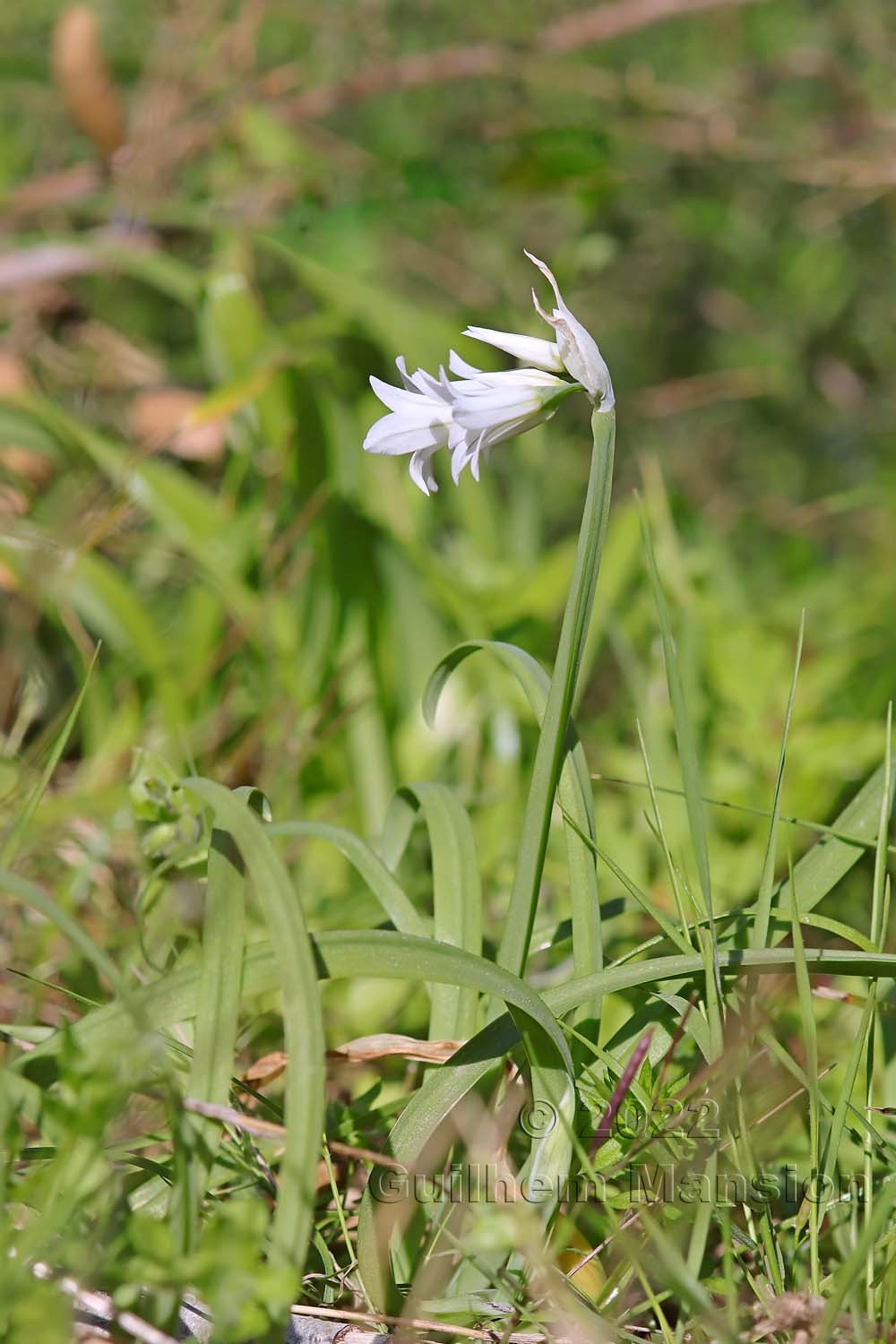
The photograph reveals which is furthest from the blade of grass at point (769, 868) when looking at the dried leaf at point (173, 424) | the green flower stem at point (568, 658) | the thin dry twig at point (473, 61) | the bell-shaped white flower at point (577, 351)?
the thin dry twig at point (473, 61)

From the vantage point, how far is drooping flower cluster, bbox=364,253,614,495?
2.57ft

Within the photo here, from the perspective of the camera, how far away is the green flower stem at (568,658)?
2.65 ft

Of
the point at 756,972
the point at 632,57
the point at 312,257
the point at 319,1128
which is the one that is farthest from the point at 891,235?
the point at 319,1128

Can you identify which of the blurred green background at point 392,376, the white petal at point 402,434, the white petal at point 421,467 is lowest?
the blurred green background at point 392,376

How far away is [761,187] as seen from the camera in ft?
9.61

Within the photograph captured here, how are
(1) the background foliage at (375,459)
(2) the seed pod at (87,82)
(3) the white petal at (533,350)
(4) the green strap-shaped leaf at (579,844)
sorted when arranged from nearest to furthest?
(3) the white petal at (533,350), (4) the green strap-shaped leaf at (579,844), (1) the background foliage at (375,459), (2) the seed pod at (87,82)

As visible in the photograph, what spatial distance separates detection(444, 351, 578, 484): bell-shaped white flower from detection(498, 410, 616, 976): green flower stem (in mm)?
38

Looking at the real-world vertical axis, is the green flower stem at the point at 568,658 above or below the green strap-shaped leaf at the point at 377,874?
above

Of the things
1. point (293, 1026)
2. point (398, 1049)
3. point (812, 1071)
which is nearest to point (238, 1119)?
point (293, 1026)

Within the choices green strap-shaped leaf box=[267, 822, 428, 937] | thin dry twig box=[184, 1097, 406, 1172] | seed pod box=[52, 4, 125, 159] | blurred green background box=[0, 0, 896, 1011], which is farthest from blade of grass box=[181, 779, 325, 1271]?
seed pod box=[52, 4, 125, 159]

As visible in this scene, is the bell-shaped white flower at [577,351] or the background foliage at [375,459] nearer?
the bell-shaped white flower at [577,351]

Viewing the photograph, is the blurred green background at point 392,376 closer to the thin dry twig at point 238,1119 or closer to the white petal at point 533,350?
the thin dry twig at point 238,1119

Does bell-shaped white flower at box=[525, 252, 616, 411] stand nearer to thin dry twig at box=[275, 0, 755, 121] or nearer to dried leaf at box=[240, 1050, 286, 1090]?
dried leaf at box=[240, 1050, 286, 1090]

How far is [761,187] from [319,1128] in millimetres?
2795
